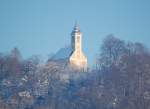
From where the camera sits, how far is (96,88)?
80.9m

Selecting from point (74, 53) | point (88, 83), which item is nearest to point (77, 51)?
point (74, 53)

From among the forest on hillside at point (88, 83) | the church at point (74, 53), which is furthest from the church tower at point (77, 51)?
the forest on hillside at point (88, 83)

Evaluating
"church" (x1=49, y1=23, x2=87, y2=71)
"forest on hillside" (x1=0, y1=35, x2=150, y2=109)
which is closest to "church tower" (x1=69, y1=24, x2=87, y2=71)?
"church" (x1=49, y1=23, x2=87, y2=71)

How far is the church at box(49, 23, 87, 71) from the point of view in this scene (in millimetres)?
133875

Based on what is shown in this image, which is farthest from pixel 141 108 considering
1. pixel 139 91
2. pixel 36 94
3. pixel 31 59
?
pixel 31 59

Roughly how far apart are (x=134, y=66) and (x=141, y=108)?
653cm

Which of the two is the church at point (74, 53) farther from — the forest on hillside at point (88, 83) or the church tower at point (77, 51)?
the forest on hillside at point (88, 83)

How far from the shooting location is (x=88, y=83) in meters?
86.1

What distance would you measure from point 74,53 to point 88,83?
5149cm

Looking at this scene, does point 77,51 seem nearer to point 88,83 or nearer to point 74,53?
point 74,53

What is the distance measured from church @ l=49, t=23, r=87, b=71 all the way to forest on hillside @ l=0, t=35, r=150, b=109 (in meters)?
36.5

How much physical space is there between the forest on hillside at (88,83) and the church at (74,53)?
3647 centimetres

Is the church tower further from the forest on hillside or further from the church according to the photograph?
the forest on hillside

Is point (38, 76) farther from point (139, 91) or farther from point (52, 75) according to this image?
point (139, 91)
